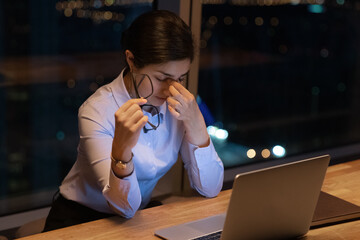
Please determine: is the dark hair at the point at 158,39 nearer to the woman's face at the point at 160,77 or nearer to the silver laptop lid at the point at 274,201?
the woman's face at the point at 160,77

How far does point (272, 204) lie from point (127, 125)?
1.64 ft

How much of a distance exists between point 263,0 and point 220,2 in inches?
15.9

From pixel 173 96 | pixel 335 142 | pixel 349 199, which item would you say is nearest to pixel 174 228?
pixel 173 96

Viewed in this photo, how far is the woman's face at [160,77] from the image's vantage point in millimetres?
2020

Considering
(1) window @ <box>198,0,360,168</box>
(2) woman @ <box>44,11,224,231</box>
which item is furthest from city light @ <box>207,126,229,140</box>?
(2) woman @ <box>44,11,224,231</box>

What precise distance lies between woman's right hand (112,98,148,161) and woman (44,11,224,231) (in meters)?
0.06

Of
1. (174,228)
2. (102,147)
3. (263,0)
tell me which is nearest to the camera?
(174,228)

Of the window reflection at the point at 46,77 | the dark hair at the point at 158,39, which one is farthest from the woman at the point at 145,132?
the window reflection at the point at 46,77

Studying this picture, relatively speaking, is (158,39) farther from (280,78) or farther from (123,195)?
(280,78)

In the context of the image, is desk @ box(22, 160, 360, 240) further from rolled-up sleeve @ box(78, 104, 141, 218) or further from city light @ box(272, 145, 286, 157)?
city light @ box(272, 145, 286, 157)

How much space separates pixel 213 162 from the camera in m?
2.20

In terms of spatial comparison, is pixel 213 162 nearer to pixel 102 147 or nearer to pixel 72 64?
pixel 102 147

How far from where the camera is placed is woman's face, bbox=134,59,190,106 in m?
2.02

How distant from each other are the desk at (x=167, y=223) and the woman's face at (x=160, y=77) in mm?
372
